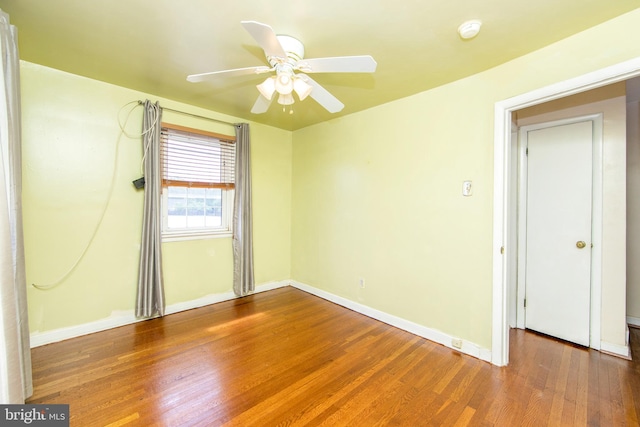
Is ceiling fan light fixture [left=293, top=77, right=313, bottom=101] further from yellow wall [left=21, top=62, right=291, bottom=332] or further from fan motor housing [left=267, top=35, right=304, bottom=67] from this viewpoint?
yellow wall [left=21, top=62, right=291, bottom=332]

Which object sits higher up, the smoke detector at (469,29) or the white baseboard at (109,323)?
the smoke detector at (469,29)

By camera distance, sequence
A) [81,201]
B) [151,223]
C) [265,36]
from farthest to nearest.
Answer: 1. [151,223]
2. [81,201]
3. [265,36]

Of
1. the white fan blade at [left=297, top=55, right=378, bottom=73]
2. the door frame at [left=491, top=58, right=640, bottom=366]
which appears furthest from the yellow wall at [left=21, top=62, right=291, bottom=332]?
the door frame at [left=491, top=58, right=640, bottom=366]

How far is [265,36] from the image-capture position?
1.33 m

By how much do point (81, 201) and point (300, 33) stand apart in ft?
8.35

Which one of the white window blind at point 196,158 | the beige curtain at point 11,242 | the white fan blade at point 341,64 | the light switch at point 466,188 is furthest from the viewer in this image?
the white window blind at point 196,158

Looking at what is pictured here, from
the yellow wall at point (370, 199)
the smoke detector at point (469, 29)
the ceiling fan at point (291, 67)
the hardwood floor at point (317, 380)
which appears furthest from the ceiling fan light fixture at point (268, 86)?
the hardwood floor at point (317, 380)

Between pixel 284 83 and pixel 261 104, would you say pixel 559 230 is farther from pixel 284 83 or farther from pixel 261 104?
pixel 261 104

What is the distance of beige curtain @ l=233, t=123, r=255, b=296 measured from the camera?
3.52 metres

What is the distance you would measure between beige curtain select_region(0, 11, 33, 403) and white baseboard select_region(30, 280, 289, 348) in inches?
33.3

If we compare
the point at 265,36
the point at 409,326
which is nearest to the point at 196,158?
the point at 265,36

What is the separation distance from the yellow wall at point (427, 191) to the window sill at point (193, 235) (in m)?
1.30

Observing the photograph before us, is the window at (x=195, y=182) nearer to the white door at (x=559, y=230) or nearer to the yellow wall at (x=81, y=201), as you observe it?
the yellow wall at (x=81, y=201)

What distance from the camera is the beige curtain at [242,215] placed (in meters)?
3.52
